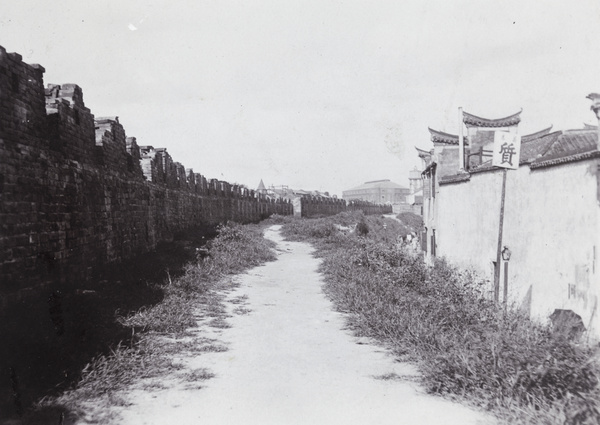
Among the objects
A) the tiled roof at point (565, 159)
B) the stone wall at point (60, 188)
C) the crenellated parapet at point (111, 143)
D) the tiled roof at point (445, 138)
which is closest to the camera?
the stone wall at point (60, 188)

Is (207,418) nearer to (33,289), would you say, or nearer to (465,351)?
(465,351)

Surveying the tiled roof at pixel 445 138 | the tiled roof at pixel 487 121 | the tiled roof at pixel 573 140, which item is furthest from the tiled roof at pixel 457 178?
the tiled roof at pixel 445 138

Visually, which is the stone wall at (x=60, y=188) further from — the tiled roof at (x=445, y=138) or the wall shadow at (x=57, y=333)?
the tiled roof at (x=445, y=138)

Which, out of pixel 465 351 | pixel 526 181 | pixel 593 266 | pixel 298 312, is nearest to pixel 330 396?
pixel 465 351

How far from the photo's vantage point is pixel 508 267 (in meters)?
8.80

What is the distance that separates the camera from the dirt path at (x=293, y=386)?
338cm

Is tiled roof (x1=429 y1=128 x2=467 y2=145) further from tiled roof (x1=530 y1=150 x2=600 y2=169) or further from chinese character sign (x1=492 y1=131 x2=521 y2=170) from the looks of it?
chinese character sign (x1=492 y1=131 x2=521 y2=170)

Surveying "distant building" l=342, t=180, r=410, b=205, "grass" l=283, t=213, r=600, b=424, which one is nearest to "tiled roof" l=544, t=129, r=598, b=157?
"grass" l=283, t=213, r=600, b=424

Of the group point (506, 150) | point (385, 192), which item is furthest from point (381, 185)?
point (506, 150)

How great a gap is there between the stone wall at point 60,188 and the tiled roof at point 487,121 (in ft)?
35.8

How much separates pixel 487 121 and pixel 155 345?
1412 centimetres

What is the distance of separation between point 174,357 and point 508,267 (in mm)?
7002

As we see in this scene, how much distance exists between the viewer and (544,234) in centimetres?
737

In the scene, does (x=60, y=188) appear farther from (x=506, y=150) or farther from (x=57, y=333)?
(x=506, y=150)
